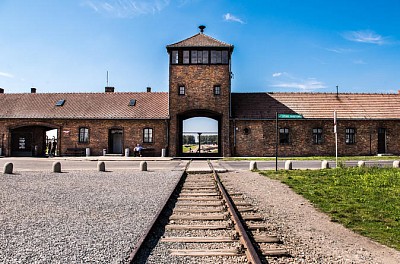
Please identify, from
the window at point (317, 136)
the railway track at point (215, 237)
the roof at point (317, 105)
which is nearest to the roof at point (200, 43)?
the roof at point (317, 105)

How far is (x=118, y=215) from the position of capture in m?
6.46

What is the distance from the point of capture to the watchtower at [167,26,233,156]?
28.3 metres

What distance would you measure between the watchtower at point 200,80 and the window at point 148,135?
210cm

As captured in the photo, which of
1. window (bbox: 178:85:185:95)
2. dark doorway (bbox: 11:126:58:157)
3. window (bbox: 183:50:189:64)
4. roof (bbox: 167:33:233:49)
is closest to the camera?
roof (bbox: 167:33:233:49)

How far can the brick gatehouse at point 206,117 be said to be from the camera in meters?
28.4

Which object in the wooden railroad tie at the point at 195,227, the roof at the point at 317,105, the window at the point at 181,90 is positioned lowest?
the wooden railroad tie at the point at 195,227

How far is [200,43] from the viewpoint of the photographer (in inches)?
1120

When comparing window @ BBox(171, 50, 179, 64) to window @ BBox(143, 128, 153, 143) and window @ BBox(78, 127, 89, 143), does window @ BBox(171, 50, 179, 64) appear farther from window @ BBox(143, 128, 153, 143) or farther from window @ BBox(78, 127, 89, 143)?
window @ BBox(78, 127, 89, 143)

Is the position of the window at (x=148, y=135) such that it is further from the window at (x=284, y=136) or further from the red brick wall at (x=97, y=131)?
the window at (x=284, y=136)

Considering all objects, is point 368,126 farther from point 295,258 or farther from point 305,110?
point 295,258

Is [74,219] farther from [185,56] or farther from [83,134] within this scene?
[83,134]

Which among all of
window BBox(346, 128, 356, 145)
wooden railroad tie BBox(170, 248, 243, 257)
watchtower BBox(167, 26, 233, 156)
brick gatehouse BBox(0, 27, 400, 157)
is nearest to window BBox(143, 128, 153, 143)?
brick gatehouse BBox(0, 27, 400, 157)

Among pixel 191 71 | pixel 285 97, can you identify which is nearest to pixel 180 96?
pixel 191 71

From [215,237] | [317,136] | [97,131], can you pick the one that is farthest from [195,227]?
[97,131]
